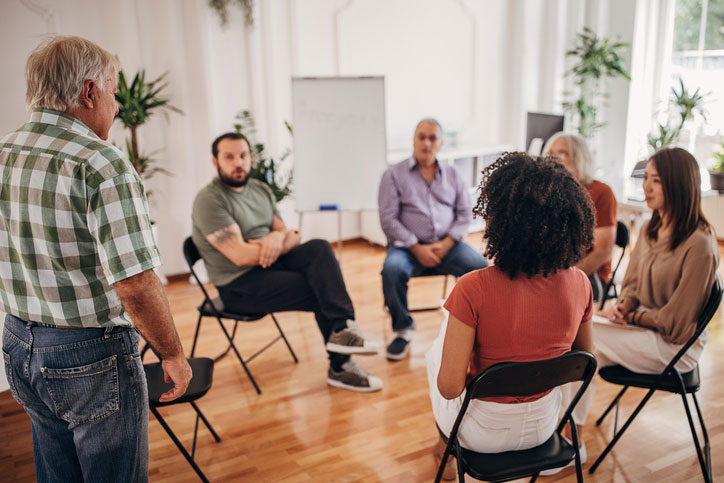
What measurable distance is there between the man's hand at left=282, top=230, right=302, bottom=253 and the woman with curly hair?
1702 mm

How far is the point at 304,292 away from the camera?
311 centimetres

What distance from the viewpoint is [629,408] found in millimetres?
2818

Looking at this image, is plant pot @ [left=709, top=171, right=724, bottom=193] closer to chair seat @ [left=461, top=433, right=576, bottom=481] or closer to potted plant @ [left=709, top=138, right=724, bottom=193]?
potted plant @ [left=709, top=138, right=724, bottom=193]

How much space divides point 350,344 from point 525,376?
1.52 metres

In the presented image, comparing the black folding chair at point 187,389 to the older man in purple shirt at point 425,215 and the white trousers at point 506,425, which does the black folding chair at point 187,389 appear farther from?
the older man in purple shirt at point 425,215

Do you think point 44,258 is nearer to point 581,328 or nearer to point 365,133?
point 581,328

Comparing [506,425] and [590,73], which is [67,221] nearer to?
[506,425]

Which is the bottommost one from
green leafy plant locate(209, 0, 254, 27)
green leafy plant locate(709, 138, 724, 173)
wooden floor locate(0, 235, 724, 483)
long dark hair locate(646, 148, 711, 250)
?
wooden floor locate(0, 235, 724, 483)

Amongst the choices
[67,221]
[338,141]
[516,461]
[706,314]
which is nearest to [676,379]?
[706,314]

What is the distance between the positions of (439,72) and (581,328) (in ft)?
15.8

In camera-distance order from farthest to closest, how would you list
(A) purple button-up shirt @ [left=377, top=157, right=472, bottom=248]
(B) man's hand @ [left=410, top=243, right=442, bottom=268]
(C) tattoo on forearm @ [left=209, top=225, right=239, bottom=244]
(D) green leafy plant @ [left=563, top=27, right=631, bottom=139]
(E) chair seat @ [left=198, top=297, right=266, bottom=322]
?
(D) green leafy plant @ [left=563, top=27, right=631, bottom=139] < (A) purple button-up shirt @ [left=377, top=157, right=472, bottom=248] < (B) man's hand @ [left=410, top=243, right=442, bottom=268] < (C) tattoo on forearm @ [left=209, top=225, right=239, bottom=244] < (E) chair seat @ [left=198, top=297, right=266, bottom=322]

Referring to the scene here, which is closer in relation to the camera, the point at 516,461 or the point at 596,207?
the point at 516,461

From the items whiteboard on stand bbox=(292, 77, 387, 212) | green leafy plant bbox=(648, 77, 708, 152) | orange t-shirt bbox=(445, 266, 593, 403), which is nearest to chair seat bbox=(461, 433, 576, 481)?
orange t-shirt bbox=(445, 266, 593, 403)

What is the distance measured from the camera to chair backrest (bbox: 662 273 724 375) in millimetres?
2068
